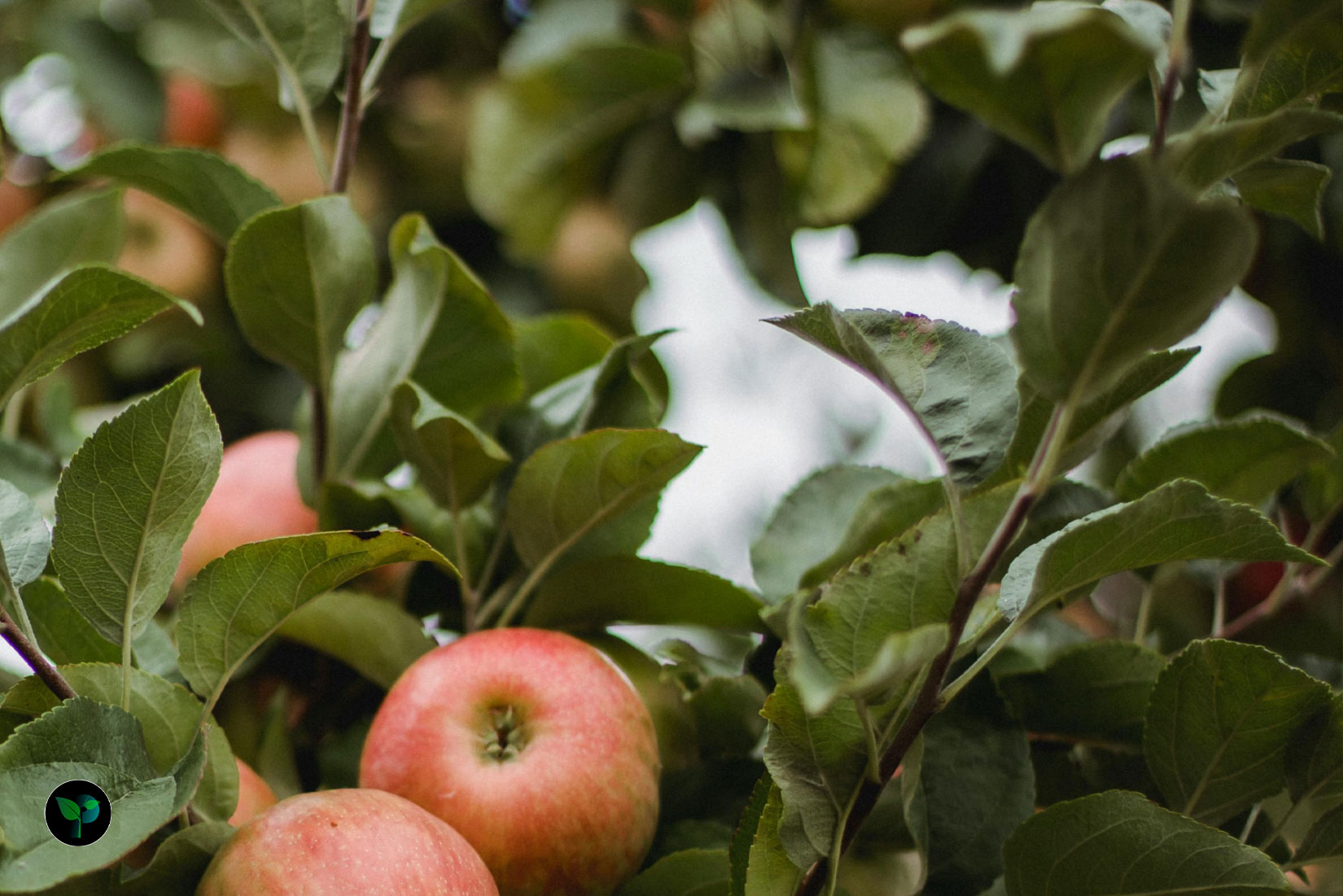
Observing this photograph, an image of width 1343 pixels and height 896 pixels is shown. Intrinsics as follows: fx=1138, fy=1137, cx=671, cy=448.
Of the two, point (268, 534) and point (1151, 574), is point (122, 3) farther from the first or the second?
point (1151, 574)

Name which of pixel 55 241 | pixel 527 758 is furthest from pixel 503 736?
pixel 55 241

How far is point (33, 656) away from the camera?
315 millimetres

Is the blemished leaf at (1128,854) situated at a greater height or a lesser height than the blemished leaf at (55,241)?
lesser

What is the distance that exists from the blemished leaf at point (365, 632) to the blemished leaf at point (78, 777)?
11 cm

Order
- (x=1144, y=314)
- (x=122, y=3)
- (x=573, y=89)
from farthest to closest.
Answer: (x=122, y=3)
(x=573, y=89)
(x=1144, y=314)

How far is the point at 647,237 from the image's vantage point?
1.09m

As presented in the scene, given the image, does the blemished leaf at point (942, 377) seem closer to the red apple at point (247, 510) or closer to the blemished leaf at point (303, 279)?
the blemished leaf at point (303, 279)

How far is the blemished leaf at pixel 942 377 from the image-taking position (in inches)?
12.3

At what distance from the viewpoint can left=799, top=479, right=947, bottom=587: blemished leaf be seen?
420 millimetres

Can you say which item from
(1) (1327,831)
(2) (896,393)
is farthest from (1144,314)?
(1) (1327,831)

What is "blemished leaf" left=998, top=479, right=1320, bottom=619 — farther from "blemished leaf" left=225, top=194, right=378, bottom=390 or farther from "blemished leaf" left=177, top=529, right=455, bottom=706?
"blemished leaf" left=225, top=194, right=378, bottom=390

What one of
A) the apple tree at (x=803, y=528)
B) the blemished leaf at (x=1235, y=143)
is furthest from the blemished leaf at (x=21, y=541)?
the blemished leaf at (x=1235, y=143)

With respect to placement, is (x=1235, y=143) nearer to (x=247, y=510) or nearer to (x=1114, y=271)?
(x=1114, y=271)

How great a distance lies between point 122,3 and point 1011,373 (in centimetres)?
105
